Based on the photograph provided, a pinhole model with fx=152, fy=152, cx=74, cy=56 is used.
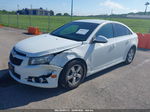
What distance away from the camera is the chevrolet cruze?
3.18 meters

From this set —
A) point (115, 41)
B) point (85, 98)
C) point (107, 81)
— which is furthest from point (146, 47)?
point (85, 98)

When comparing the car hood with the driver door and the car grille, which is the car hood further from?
the driver door

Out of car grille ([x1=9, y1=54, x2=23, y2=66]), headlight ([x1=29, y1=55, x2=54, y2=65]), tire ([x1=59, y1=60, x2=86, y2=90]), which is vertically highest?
headlight ([x1=29, y1=55, x2=54, y2=65])

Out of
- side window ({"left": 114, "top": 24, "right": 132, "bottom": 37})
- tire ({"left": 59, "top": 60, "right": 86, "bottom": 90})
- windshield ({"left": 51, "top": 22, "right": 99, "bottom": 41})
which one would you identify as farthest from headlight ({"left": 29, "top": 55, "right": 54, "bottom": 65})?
side window ({"left": 114, "top": 24, "right": 132, "bottom": 37})

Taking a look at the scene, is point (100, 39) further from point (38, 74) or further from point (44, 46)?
point (38, 74)

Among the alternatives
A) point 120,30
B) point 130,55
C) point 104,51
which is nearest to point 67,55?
point 104,51

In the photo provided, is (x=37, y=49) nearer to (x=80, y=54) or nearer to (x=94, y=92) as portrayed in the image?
(x=80, y=54)

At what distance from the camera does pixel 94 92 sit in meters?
3.63

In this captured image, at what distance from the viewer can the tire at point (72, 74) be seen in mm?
3400

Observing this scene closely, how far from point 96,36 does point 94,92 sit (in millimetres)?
1454

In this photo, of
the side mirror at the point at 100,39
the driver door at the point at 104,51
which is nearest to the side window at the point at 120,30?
the driver door at the point at 104,51

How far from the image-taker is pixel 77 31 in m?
4.30

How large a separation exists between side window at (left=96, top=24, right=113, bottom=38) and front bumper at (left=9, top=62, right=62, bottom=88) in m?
1.68

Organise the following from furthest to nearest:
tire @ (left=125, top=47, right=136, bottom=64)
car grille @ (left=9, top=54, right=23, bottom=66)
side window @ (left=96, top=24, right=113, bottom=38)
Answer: tire @ (left=125, top=47, right=136, bottom=64), side window @ (left=96, top=24, right=113, bottom=38), car grille @ (left=9, top=54, right=23, bottom=66)
